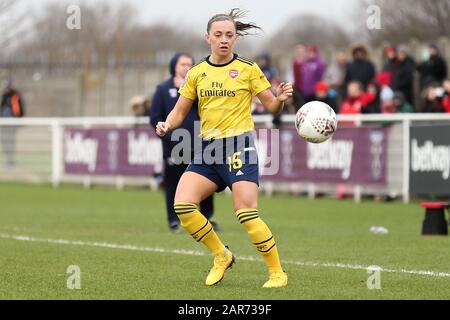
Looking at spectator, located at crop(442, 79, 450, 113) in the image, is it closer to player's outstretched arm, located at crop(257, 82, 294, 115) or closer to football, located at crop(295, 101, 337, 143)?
football, located at crop(295, 101, 337, 143)

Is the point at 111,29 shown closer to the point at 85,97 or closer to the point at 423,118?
the point at 85,97

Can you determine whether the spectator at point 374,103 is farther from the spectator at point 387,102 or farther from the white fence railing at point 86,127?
the white fence railing at point 86,127

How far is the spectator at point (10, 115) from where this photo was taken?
27.1m

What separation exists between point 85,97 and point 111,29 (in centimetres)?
1903

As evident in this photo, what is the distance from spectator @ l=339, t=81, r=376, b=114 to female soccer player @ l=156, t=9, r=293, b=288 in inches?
469

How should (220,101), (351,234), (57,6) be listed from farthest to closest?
(57,6) < (351,234) < (220,101)

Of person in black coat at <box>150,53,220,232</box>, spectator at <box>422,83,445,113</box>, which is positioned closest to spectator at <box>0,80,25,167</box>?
spectator at <box>422,83,445,113</box>

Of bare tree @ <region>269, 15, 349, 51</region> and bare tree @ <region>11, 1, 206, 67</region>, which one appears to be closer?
bare tree @ <region>11, 1, 206, 67</region>

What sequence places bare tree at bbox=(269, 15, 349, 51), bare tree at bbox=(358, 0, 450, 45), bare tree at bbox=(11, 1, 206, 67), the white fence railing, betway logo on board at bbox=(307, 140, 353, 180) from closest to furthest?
the white fence railing < betway logo on board at bbox=(307, 140, 353, 180) < bare tree at bbox=(358, 0, 450, 45) < bare tree at bbox=(11, 1, 206, 67) < bare tree at bbox=(269, 15, 349, 51)

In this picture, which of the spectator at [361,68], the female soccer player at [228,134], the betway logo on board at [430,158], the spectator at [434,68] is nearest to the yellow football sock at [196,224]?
the female soccer player at [228,134]

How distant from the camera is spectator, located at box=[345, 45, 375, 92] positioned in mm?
22094

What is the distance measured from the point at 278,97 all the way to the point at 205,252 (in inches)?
134

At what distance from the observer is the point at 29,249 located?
1220 centimetres
